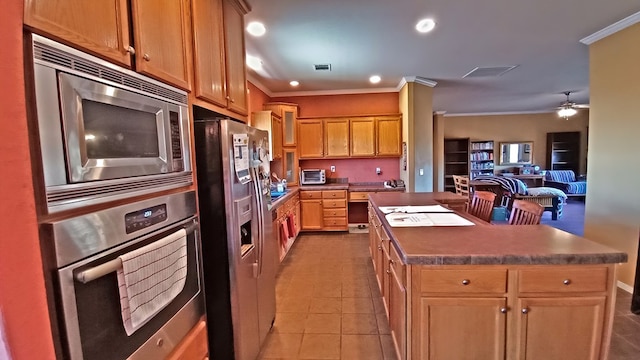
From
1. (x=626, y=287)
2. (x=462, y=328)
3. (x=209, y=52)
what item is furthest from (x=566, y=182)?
(x=209, y=52)

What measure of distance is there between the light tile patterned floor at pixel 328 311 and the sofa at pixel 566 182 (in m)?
7.80

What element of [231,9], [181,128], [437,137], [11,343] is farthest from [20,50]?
[437,137]

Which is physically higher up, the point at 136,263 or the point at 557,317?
the point at 136,263

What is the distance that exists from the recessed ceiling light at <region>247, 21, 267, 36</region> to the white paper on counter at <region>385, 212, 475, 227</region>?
2200 mm

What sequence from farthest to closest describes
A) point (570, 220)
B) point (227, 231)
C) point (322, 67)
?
1. point (570, 220)
2. point (322, 67)
3. point (227, 231)

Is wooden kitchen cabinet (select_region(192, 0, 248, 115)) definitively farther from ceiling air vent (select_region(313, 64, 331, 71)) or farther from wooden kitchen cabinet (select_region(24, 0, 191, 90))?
ceiling air vent (select_region(313, 64, 331, 71))

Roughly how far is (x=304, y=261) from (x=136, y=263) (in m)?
3.36

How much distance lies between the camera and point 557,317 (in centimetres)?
158

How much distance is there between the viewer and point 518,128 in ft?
32.5

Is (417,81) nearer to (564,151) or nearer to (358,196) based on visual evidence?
(358,196)

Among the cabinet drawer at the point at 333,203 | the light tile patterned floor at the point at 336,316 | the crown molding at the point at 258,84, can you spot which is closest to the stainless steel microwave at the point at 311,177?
the cabinet drawer at the point at 333,203

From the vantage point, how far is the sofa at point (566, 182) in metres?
8.70

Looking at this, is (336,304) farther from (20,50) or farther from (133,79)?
(20,50)

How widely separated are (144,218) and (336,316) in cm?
213
